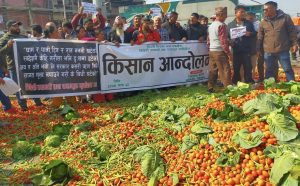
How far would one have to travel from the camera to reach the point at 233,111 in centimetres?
516

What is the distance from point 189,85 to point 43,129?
5.17 m

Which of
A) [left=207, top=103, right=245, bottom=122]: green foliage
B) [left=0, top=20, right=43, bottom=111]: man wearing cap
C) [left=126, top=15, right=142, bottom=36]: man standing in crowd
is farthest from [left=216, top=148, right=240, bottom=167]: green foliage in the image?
[left=126, top=15, right=142, bottom=36]: man standing in crowd

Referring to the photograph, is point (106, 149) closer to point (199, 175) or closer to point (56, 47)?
point (199, 175)

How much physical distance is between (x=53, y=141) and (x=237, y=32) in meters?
5.92

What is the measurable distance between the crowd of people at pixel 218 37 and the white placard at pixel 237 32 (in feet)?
0.72

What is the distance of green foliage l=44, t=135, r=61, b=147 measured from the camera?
19.1ft

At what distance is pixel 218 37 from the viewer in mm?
9094

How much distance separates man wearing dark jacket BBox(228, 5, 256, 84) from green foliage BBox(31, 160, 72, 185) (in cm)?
659

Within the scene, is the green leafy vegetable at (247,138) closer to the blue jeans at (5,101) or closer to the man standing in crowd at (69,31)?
the blue jeans at (5,101)

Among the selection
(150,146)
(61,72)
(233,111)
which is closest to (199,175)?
(150,146)

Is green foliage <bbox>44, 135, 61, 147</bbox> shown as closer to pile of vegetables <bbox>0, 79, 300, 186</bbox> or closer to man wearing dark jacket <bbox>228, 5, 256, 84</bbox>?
pile of vegetables <bbox>0, 79, 300, 186</bbox>

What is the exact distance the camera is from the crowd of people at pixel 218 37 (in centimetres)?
864

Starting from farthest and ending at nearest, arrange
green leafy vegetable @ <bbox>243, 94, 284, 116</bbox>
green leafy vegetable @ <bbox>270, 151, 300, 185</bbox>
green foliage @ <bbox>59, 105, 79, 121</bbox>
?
green foliage @ <bbox>59, 105, 79, 121</bbox>, green leafy vegetable @ <bbox>243, 94, 284, 116</bbox>, green leafy vegetable @ <bbox>270, 151, 300, 185</bbox>

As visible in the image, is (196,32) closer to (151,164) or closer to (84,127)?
(84,127)
